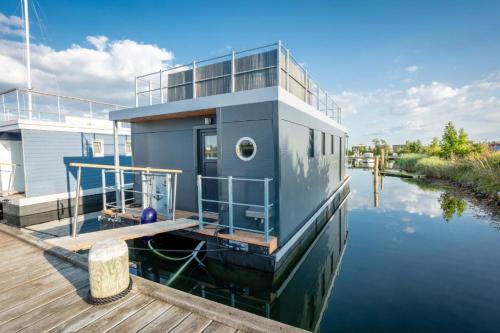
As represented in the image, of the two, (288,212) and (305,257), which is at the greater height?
(288,212)

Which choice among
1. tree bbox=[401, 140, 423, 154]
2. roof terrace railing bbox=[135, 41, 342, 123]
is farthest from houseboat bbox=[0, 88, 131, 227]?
tree bbox=[401, 140, 423, 154]

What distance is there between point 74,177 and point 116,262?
10815 mm

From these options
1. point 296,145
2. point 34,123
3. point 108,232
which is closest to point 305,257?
point 296,145

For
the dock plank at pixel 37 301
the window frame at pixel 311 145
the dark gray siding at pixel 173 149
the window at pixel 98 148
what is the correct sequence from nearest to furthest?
the dock plank at pixel 37 301 → the dark gray siding at pixel 173 149 → the window frame at pixel 311 145 → the window at pixel 98 148

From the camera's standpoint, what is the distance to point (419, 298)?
4.14 metres

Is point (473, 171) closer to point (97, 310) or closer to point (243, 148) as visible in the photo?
point (243, 148)

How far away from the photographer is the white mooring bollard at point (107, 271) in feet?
8.04

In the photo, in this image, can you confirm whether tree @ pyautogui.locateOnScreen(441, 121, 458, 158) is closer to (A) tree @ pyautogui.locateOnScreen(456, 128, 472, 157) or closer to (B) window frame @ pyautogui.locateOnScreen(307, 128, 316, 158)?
(A) tree @ pyautogui.locateOnScreen(456, 128, 472, 157)

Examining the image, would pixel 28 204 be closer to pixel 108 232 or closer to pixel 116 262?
pixel 108 232

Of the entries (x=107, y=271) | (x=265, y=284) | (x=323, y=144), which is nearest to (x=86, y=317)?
(x=107, y=271)

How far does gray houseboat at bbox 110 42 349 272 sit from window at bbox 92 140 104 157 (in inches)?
214

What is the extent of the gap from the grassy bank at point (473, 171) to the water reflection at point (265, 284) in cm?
1089

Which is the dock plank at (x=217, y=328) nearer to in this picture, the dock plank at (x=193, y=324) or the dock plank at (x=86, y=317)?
the dock plank at (x=193, y=324)

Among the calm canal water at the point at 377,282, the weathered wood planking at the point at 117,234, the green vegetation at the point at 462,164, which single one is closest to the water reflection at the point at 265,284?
the calm canal water at the point at 377,282
